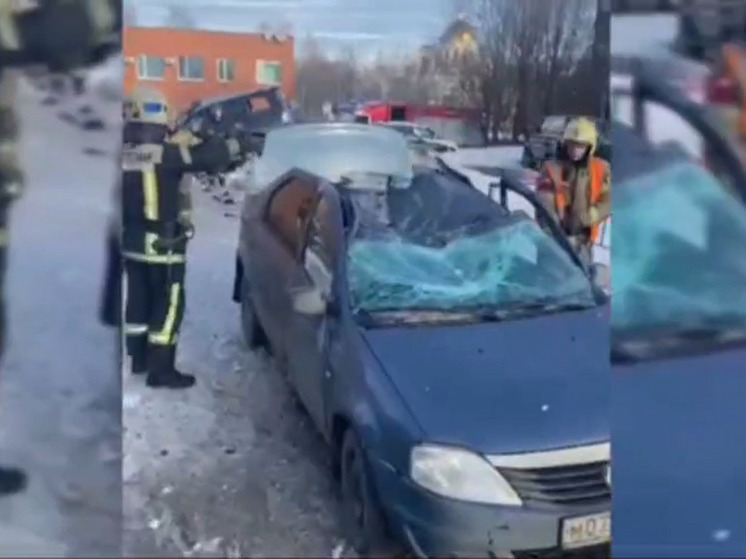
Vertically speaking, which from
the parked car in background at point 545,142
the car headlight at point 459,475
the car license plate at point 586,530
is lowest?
the car license plate at point 586,530

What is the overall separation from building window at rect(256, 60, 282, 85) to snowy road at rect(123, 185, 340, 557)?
0.29 meters

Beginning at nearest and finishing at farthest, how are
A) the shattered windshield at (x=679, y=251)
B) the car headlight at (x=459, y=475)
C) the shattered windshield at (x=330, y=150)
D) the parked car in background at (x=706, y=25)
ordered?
the car headlight at (x=459, y=475), the shattered windshield at (x=330, y=150), the shattered windshield at (x=679, y=251), the parked car in background at (x=706, y=25)

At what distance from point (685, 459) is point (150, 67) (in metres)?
1.57

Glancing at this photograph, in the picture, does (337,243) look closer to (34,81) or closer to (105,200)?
(105,200)

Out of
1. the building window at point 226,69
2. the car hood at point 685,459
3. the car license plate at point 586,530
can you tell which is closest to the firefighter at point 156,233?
the building window at point 226,69

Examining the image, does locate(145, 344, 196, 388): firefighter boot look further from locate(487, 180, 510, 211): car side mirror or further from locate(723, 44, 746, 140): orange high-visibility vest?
locate(723, 44, 746, 140): orange high-visibility vest

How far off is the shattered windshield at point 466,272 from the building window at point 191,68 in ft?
1.65

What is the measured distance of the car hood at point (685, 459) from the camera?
3016 millimetres

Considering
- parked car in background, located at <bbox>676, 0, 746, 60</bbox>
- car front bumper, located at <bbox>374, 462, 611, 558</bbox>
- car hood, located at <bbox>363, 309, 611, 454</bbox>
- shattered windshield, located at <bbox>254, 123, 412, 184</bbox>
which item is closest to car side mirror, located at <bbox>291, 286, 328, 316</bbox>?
car hood, located at <bbox>363, 309, 611, 454</bbox>

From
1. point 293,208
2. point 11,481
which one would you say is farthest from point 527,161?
point 11,481

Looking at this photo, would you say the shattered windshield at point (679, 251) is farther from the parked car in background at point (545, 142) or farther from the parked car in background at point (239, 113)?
the parked car in background at point (239, 113)

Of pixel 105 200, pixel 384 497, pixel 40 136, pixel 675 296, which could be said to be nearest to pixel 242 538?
pixel 384 497

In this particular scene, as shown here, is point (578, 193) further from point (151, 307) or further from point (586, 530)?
point (151, 307)

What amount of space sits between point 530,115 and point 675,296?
0.59 meters
